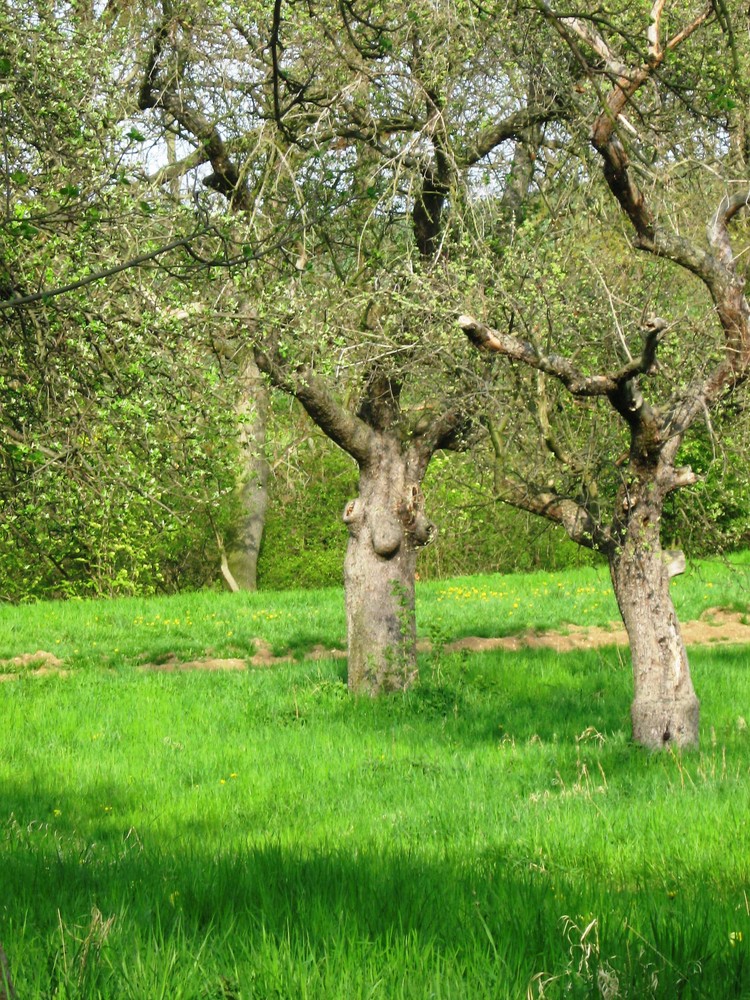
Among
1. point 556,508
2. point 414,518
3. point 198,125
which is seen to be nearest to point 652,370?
point 556,508

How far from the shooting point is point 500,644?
606 inches

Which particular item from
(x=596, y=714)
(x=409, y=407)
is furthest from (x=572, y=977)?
(x=409, y=407)

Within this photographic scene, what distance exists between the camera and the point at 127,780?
8.34 m

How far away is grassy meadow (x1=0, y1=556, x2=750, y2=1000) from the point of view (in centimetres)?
336

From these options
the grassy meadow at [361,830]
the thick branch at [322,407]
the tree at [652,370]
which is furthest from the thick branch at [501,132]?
the grassy meadow at [361,830]

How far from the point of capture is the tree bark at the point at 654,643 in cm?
823

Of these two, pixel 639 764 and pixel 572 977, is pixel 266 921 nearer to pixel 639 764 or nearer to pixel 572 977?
pixel 572 977

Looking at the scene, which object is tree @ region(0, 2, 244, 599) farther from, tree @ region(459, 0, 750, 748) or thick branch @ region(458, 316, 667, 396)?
tree @ region(459, 0, 750, 748)

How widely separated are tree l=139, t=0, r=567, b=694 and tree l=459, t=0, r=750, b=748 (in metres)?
0.93

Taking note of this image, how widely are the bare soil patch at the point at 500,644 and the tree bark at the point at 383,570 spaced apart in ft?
9.98

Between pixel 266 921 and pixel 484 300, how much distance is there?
5522 mm

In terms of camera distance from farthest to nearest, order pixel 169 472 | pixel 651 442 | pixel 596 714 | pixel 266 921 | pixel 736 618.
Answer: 1. pixel 736 618
2. pixel 596 714
3. pixel 651 442
4. pixel 169 472
5. pixel 266 921

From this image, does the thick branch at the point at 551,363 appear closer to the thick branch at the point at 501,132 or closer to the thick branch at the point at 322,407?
the thick branch at the point at 322,407

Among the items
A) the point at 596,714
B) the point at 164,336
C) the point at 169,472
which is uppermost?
the point at 164,336
